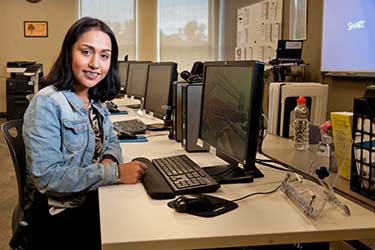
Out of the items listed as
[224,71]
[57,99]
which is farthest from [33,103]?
[224,71]

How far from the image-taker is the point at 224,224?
1.06 m

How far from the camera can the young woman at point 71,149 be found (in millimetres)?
1366

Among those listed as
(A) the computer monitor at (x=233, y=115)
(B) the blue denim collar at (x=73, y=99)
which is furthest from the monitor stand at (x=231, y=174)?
(B) the blue denim collar at (x=73, y=99)

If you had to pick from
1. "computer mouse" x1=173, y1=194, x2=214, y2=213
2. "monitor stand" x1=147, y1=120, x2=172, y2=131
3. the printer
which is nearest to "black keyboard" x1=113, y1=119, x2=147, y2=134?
"monitor stand" x1=147, y1=120, x2=172, y2=131

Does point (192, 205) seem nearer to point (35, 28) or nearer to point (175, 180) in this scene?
point (175, 180)

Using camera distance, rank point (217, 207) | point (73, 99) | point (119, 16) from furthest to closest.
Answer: point (119, 16) → point (73, 99) → point (217, 207)

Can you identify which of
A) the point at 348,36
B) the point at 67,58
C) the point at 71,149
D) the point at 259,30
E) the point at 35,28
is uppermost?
the point at 35,28

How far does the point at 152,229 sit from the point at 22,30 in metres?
7.16

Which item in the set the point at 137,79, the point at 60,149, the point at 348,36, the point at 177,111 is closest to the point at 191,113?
the point at 177,111

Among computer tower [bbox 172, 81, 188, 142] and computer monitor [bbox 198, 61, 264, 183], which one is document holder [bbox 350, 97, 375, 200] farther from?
computer tower [bbox 172, 81, 188, 142]

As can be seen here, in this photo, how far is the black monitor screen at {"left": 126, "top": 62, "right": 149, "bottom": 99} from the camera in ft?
10.5

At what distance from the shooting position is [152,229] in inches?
40.3

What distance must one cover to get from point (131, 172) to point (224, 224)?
0.47 m

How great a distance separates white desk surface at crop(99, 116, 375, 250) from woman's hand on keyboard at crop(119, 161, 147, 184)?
0.34ft
